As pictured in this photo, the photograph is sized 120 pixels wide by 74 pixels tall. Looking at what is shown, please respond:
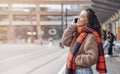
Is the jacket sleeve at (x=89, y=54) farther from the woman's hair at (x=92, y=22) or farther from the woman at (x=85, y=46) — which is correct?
the woman's hair at (x=92, y=22)

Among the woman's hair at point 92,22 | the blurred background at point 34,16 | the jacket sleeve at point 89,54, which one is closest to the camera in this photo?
the jacket sleeve at point 89,54

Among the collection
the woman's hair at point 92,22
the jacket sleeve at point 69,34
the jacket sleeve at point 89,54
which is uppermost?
the woman's hair at point 92,22

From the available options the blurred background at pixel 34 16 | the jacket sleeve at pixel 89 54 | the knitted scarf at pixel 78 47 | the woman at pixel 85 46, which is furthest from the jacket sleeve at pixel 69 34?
the blurred background at pixel 34 16

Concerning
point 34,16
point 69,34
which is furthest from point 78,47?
point 34,16

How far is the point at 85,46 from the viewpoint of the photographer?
18.7ft

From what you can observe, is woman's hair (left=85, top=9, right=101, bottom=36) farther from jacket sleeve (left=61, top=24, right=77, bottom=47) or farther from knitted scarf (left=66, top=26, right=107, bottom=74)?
jacket sleeve (left=61, top=24, right=77, bottom=47)

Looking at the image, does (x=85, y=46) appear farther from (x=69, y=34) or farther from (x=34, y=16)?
(x=34, y=16)

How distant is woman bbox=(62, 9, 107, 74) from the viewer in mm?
5676

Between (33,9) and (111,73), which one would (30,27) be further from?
(111,73)

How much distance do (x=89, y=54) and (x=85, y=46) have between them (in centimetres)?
12

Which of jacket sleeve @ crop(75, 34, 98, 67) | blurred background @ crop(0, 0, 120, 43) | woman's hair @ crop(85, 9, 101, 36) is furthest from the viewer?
blurred background @ crop(0, 0, 120, 43)

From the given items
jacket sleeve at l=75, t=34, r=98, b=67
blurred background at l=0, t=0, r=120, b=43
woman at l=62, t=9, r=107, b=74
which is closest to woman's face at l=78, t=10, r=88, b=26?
woman at l=62, t=9, r=107, b=74

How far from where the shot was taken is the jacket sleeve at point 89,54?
222 inches

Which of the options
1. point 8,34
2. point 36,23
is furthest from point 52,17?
point 8,34
